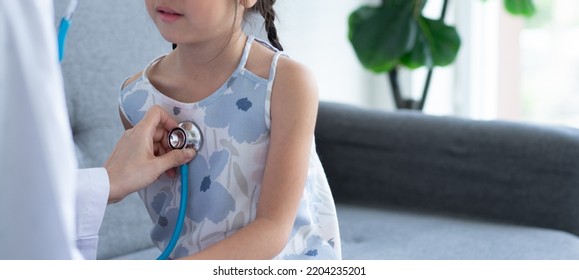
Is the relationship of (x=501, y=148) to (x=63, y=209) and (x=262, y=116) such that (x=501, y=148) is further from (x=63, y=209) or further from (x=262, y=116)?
(x=63, y=209)

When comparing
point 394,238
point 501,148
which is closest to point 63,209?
point 394,238

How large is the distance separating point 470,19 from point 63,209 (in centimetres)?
228

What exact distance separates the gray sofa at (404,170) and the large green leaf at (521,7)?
0.60m

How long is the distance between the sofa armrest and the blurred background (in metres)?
0.42

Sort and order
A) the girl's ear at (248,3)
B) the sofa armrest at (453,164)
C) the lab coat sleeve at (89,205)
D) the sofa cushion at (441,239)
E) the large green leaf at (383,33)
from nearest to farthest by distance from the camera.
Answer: the lab coat sleeve at (89,205) → the girl's ear at (248,3) → the sofa cushion at (441,239) → the sofa armrest at (453,164) → the large green leaf at (383,33)

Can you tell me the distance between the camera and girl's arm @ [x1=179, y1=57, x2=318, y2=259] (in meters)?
1.03

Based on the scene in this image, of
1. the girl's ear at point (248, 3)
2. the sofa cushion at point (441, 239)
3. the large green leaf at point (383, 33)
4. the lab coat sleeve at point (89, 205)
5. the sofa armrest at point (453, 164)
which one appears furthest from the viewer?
the large green leaf at point (383, 33)

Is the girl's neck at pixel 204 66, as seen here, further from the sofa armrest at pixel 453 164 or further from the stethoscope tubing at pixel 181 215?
the sofa armrest at pixel 453 164

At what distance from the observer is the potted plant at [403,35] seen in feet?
7.55

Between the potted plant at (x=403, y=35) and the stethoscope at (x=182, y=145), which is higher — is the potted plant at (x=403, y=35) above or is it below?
below

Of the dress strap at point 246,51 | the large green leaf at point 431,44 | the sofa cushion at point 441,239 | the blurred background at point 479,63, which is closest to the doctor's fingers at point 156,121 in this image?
the dress strap at point 246,51

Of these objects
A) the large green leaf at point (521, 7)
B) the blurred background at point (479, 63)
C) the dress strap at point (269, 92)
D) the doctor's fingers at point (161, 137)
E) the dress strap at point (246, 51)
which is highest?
the dress strap at point (246, 51)

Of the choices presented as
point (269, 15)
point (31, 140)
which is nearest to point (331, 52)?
point (269, 15)

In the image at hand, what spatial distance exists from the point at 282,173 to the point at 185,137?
0.13 metres
